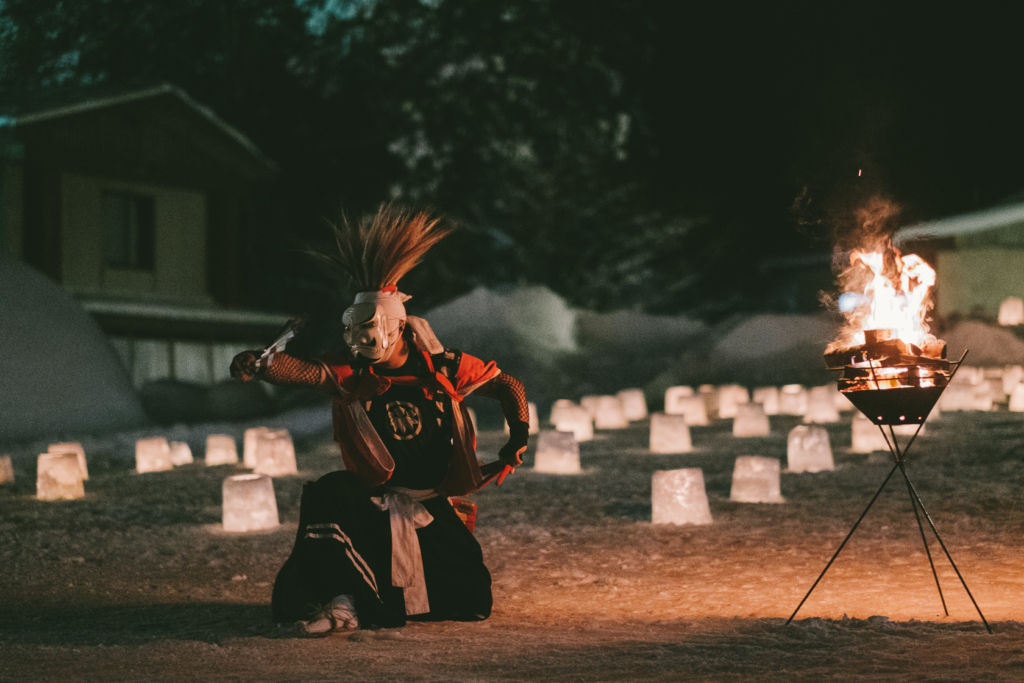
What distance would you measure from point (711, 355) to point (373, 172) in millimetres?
11171

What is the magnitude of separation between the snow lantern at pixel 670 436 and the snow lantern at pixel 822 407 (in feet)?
9.45

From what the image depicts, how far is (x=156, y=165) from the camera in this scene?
2014 centimetres

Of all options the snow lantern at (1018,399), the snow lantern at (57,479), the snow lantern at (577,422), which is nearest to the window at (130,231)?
the snow lantern at (577,422)

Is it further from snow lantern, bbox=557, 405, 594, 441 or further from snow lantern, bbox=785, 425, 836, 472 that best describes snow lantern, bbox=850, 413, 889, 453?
snow lantern, bbox=557, 405, 594, 441

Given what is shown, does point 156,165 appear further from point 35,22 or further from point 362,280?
point 362,280

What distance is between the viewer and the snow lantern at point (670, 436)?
1195 cm

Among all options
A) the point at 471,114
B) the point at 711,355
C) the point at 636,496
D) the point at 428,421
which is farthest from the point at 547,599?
the point at 471,114

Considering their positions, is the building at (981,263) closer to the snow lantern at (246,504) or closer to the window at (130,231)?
the window at (130,231)

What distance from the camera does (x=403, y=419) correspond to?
16.3ft

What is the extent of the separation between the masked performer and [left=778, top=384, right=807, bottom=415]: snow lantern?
1060cm

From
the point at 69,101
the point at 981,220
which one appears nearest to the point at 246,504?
the point at 69,101

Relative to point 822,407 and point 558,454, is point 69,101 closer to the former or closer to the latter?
point 558,454

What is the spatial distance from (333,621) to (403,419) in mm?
953

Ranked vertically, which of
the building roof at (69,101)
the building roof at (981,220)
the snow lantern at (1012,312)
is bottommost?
the snow lantern at (1012,312)
